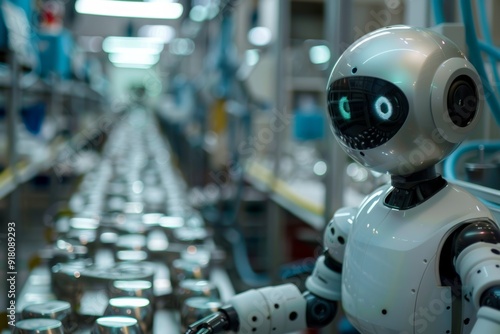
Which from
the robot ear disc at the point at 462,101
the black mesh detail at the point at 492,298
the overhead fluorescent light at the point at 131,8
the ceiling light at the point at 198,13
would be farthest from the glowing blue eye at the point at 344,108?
the ceiling light at the point at 198,13

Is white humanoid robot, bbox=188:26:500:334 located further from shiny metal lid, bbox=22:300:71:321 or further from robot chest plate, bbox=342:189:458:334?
shiny metal lid, bbox=22:300:71:321

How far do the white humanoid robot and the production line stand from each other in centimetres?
34

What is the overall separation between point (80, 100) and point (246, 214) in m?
2.64

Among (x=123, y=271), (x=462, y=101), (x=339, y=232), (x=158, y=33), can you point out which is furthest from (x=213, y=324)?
(x=158, y=33)

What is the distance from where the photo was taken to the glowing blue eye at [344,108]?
30.1 inches

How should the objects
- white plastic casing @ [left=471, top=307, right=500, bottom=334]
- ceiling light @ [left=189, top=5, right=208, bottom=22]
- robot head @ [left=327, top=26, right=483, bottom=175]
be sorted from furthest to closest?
ceiling light @ [left=189, top=5, right=208, bottom=22] → robot head @ [left=327, top=26, right=483, bottom=175] → white plastic casing @ [left=471, top=307, right=500, bottom=334]

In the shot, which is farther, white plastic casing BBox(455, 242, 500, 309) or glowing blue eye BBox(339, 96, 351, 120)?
glowing blue eye BBox(339, 96, 351, 120)

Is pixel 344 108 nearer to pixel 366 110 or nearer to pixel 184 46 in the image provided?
pixel 366 110

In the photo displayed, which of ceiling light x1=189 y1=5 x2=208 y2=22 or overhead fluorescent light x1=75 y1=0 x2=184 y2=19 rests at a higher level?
ceiling light x1=189 y1=5 x2=208 y2=22

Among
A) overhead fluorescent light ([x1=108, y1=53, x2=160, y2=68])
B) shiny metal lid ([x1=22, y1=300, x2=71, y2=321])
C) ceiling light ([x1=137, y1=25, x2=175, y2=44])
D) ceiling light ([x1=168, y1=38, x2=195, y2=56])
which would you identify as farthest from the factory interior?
overhead fluorescent light ([x1=108, y1=53, x2=160, y2=68])

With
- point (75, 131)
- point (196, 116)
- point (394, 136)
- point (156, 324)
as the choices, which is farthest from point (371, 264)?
point (196, 116)

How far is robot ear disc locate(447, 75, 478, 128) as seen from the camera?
0.73 metres

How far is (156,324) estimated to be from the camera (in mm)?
1074

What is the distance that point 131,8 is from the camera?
4492mm
